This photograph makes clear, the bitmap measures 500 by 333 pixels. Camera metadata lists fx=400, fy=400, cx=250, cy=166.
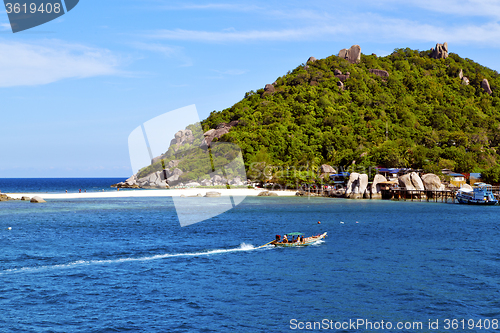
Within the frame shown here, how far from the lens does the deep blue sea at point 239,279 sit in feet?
73.2

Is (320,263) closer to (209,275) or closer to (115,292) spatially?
(209,275)

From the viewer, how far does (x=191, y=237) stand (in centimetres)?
4844

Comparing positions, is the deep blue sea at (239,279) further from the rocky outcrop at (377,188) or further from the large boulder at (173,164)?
the large boulder at (173,164)

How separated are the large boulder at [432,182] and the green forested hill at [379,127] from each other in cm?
1298

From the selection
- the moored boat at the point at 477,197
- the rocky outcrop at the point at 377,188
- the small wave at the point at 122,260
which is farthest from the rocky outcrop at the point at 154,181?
the small wave at the point at 122,260

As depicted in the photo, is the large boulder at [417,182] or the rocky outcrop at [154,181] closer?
the large boulder at [417,182]

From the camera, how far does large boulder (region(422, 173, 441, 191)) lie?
355 ft

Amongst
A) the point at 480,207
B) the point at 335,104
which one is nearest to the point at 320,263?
the point at 480,207

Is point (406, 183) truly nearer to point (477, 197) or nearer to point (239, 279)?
point (477, 197)

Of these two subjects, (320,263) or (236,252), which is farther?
(236,252)

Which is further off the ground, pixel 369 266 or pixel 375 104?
pixel 375 104

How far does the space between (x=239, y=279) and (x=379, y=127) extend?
15133 centimetres

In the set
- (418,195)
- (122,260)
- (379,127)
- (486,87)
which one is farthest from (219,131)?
(122,260)

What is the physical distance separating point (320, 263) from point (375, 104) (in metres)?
166
